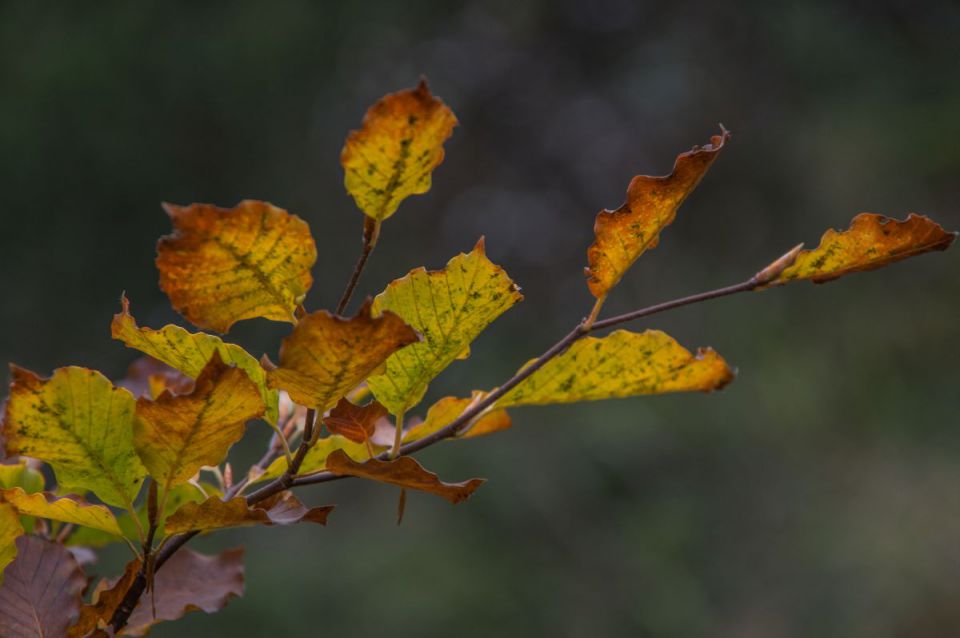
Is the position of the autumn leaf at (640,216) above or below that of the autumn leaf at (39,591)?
above

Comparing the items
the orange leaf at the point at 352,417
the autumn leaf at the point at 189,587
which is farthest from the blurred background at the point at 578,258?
the orange leaf at the point at 352,417

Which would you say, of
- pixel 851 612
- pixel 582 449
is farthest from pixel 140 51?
pixel 851 612

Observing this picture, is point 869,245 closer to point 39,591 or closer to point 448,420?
point 448,420

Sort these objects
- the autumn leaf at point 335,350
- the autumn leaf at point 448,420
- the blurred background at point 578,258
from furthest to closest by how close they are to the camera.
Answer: the blurred background at point 578,258 → the autumn leaf at point 448,420 → the autumn leaf at point 335,350

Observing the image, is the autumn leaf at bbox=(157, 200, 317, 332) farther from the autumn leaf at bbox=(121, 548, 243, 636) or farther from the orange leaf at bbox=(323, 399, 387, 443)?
the autumn leaf at bbox=(121, 548, 243, 636)

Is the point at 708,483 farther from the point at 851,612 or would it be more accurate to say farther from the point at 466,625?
the point at 466,625

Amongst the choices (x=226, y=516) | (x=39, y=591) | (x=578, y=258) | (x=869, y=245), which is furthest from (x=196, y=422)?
(x=578, y=258)

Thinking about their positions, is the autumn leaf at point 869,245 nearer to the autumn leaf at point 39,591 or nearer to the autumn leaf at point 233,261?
the autumn leaf at point 233,261
